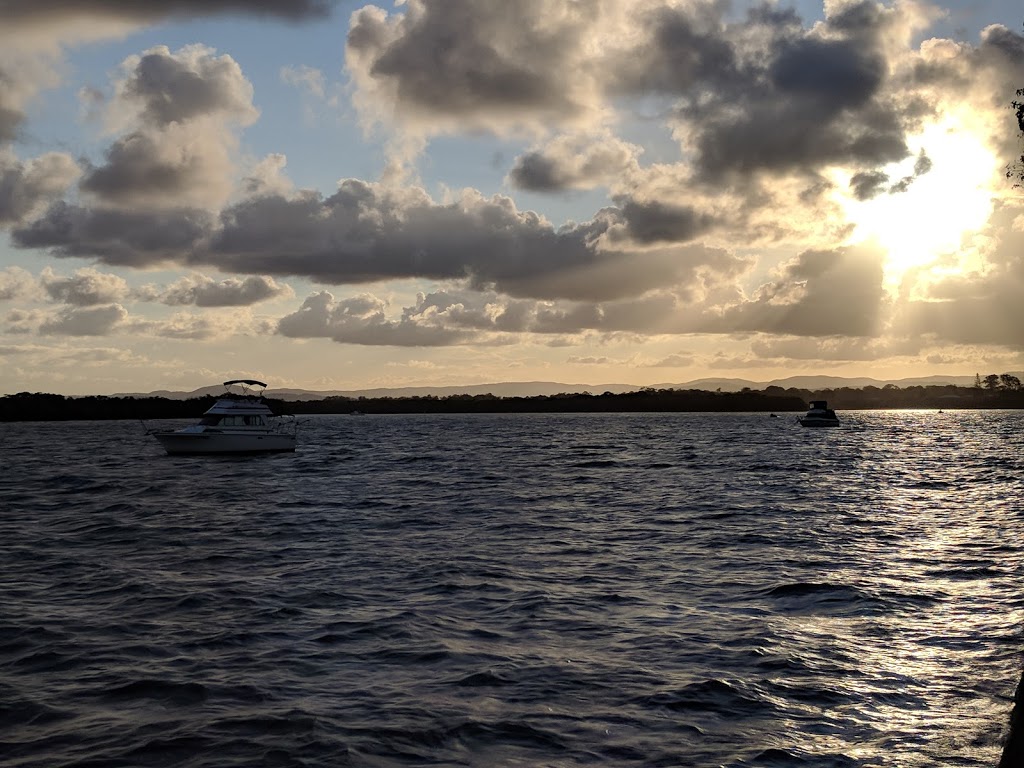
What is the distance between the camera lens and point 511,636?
52.9 feet

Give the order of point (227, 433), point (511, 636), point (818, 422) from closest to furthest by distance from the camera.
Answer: point (511, 636)
point (227, 433)
point (818, 422)

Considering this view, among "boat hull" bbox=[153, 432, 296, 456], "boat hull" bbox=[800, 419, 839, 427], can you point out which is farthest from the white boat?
"boat hull" bbox=[800, 419, 839, 427]

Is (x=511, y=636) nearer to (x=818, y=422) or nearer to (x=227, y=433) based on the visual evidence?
(x=227, y=433)

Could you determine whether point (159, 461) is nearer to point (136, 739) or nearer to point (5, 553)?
point (5, 553)

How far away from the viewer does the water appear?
1102cm

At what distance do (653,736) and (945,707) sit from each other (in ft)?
14.1

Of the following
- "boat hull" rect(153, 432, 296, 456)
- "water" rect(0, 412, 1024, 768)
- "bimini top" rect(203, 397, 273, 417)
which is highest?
"bimini top" rect(203, 397, 273, 417)

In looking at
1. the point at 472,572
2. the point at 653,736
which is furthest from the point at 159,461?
the point at 653,736

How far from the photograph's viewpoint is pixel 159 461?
76750 mm

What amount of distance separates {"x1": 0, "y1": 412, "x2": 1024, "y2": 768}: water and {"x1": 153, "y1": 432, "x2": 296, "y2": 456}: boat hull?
34291 millimetres

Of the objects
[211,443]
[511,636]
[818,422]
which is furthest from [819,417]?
[511,636]

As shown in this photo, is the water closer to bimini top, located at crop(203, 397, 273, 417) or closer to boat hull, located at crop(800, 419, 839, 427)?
bimini top, located at crop(203, 397, 273, 417)

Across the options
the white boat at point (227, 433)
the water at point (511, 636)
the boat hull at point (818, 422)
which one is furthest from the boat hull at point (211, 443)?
the boat hull at point (818, 422)

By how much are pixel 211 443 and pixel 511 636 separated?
6108 cm
